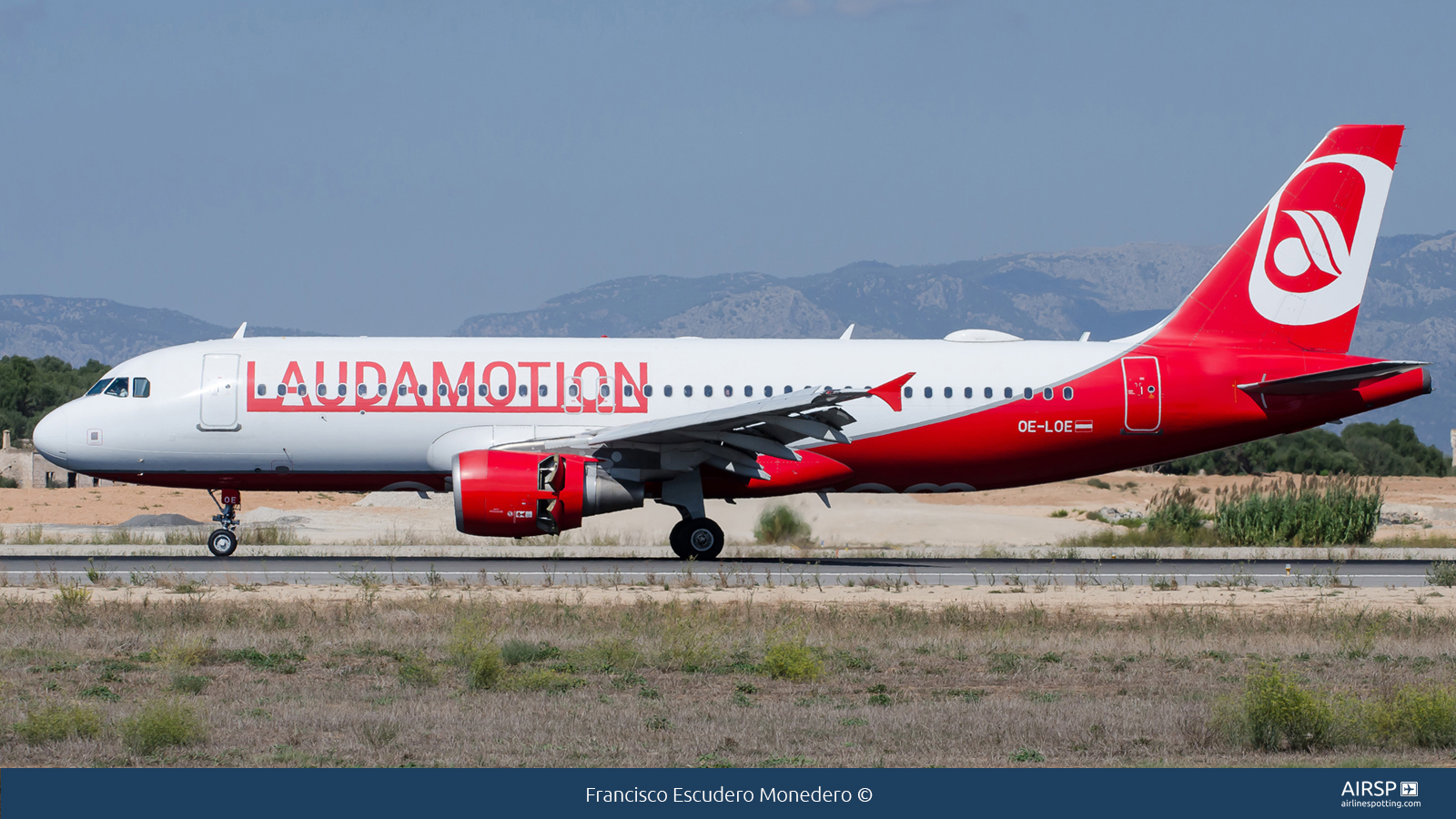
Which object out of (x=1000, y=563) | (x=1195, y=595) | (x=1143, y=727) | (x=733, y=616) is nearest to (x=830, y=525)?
(x=1000, y=563)

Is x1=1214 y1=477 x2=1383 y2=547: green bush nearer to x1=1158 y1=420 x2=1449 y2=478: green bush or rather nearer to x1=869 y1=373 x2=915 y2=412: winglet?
x1=869 y1=373 x2=915 y2=412: winglet

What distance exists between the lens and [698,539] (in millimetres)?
26281

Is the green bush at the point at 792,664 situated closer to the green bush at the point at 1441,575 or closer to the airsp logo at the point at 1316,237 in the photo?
the green bush at the point at 1441,575

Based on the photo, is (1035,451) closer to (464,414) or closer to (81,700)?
(464,414)

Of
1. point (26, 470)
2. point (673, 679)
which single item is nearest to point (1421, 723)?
point (673, 679)

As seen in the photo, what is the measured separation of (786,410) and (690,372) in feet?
11.0

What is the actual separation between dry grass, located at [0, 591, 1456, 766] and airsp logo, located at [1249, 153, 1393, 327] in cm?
986

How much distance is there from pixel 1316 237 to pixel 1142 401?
4.77 metres

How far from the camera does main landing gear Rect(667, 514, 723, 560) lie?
86.2 feet

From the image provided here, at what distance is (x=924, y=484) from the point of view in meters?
27.1

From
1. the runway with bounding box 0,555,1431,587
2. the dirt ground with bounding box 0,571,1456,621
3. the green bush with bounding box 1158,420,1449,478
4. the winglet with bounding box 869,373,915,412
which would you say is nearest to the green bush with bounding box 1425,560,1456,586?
the runway with bounding box 0,555,1431,587

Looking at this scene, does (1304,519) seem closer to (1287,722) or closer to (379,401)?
(379,401)

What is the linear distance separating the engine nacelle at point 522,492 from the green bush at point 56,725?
12.6m

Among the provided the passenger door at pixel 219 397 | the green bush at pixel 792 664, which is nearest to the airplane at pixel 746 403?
the passenger door at pixel 219 397
